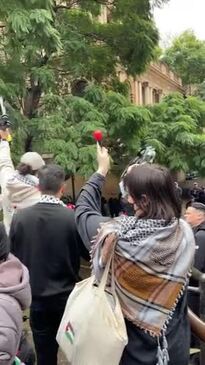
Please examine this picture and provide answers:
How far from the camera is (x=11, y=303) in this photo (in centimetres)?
188

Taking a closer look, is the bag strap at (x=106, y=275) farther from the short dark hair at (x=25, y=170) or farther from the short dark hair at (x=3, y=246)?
the short dark hair at (x=25, y=170)

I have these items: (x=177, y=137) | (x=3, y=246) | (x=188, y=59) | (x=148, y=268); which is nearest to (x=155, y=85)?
(x=188, y=59)

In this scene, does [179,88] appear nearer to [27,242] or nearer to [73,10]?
[73,10]

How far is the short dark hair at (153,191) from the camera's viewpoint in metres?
1.97

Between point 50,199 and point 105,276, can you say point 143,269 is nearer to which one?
point 105,276

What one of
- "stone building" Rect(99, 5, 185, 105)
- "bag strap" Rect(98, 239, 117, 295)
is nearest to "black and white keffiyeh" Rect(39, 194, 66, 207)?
"bag strap" Rect(98, 239, 117, 295)

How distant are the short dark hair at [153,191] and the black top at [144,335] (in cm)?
22

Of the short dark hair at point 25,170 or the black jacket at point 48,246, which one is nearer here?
the black jacket at point 48,246

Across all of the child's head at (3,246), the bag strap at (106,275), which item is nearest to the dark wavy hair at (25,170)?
the child's head at (3,246)

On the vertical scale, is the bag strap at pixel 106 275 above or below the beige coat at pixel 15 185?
below

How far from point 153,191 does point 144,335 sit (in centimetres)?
54

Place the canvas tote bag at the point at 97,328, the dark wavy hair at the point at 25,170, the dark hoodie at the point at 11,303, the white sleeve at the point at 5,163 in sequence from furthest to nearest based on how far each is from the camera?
the dark wavy hair at the point at 25,170
the white sleeve at the point at 5,163
the canvas tote bag at the point at 97,328
the dark hoodie at the point at 11,303

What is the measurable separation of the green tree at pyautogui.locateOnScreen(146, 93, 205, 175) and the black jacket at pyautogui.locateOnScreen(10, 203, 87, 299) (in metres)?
5.61

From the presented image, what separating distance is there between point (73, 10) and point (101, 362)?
788 cm
